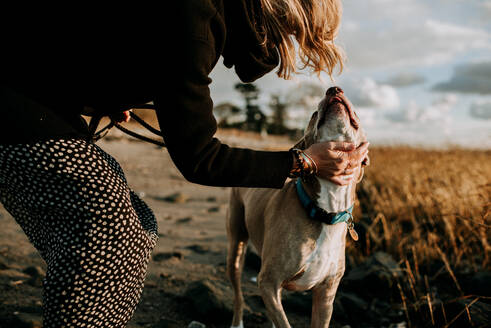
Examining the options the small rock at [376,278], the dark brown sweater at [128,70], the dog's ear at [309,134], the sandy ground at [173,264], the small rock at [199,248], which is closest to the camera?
the dark brown sweater at [128,70]

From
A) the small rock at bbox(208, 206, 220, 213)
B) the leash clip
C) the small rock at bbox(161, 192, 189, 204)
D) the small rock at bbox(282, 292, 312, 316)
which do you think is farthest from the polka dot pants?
the small rock at bbox(161, 192, 189, 204)

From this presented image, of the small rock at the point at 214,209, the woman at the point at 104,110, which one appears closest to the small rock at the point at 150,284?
the woman at the point at 104,110

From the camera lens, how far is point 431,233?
509cm

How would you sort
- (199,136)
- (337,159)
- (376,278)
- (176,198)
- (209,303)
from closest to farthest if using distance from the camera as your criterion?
(199,136), (337,159), (209,303), (376,278), (176,198)

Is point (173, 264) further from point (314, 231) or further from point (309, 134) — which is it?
point (309, 134)

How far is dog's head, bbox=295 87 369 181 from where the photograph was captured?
268cm

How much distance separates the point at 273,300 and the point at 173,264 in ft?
8.16

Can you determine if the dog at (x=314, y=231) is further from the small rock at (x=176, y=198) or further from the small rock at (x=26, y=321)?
the small rock at (x=176, y=198)

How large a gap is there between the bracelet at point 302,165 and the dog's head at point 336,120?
21.3 inches

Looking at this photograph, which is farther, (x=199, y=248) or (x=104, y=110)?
(x=199, y=248)

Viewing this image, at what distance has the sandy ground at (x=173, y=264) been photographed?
349cm

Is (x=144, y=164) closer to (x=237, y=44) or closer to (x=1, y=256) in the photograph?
(x=1, y=256)

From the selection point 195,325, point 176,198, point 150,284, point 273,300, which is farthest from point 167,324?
point 176,198

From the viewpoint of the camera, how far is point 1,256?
171 inches
